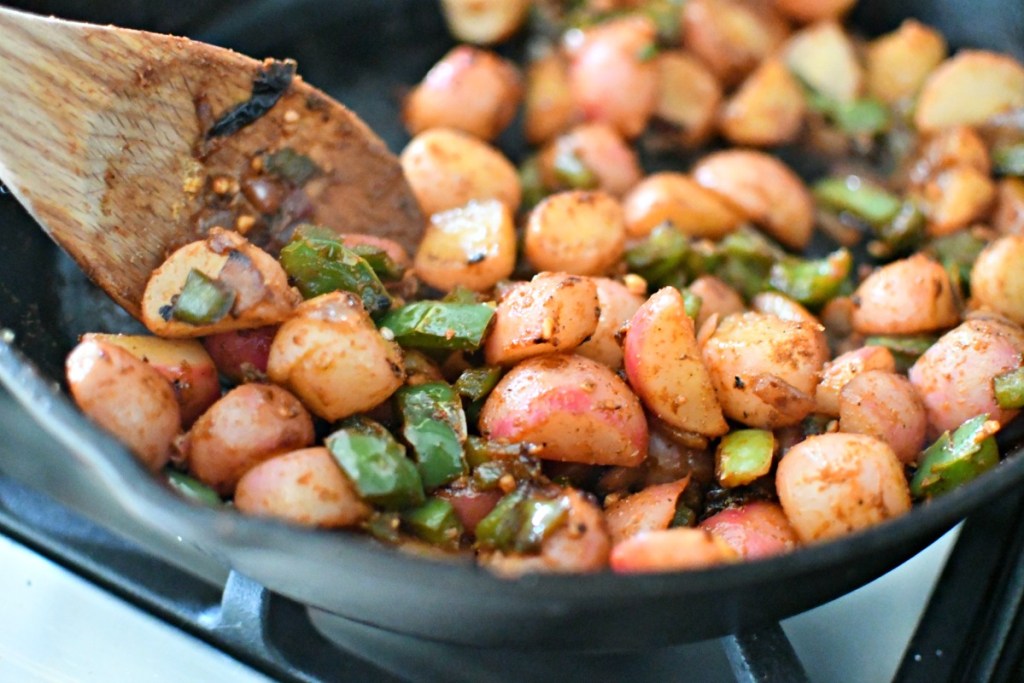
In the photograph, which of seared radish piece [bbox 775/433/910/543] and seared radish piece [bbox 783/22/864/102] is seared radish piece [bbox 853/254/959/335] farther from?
seared radish piece [bbox 783/22/864/102]

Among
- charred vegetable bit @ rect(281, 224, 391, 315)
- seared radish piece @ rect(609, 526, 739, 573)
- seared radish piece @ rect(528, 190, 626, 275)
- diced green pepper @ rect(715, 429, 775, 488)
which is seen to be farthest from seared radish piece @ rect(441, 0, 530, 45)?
seared radish piece @ rect(609, 526, 739, 573)

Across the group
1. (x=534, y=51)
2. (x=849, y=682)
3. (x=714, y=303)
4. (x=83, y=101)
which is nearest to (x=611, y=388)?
(x=714, y=303)

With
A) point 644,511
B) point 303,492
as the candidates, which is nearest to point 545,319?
point 644,511

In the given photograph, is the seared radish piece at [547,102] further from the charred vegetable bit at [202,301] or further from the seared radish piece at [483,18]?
the charred vegetable bit at [202,301]

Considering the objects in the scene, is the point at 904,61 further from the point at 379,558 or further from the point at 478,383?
the point at 379,558

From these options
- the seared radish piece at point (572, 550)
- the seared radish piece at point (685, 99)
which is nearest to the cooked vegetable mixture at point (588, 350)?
the seared radish piece at point (572, 550)
